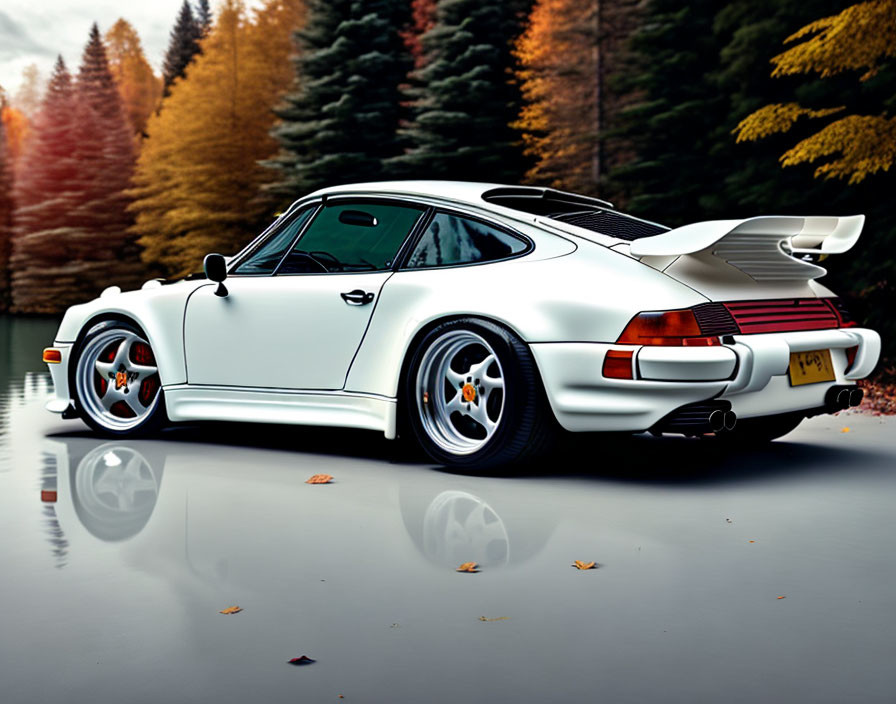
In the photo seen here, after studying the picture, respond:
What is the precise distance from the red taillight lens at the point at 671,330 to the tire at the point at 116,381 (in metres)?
3.32

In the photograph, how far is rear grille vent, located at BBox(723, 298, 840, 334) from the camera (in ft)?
20.2

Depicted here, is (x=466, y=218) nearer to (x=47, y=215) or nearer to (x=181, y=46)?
(x=47, y=215)

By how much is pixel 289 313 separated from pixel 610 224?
184 centimetres

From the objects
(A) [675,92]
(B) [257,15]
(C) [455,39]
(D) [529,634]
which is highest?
(B) [257,15]

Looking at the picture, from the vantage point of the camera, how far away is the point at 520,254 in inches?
254

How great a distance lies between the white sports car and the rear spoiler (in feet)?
0.04

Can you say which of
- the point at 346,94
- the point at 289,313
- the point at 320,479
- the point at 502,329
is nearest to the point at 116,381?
the point at 289,313

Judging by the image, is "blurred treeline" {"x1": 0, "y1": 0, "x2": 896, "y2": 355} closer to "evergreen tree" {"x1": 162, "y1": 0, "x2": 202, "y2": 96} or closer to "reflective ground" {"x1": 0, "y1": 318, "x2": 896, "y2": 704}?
"evergreen tree" {"x1": 162, "y1": 0, "x2": 202, "y2": 96}

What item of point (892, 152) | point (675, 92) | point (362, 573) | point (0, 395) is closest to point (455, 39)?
point (675, 92)

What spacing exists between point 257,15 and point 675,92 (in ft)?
103

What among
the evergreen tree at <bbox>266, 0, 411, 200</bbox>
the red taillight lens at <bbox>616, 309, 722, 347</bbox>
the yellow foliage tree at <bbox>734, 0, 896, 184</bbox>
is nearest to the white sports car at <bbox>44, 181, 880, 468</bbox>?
the red taillight lens at <bbox>616, 309, 722, 347</bbox>

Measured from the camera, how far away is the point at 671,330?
5875 millimetres

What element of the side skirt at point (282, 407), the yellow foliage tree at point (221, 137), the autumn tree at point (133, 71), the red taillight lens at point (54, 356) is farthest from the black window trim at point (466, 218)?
the autumn tree at point (133, 71)

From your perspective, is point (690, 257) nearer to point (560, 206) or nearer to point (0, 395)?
point (560, 206)
